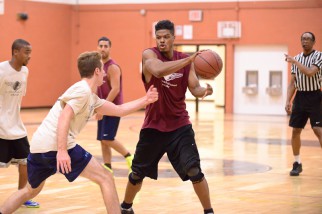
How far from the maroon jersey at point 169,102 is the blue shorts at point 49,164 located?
1.01 metres

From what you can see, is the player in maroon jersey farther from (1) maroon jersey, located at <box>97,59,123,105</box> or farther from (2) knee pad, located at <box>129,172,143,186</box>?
(1) maroon jersey, located at <box>97,59,123,105</box>

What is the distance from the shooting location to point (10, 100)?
7.65 metres

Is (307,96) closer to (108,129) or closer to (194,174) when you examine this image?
(108,129)

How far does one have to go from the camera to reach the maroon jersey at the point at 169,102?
6793 millimetres

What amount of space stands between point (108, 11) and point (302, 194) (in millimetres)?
18849

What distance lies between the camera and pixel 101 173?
602cm

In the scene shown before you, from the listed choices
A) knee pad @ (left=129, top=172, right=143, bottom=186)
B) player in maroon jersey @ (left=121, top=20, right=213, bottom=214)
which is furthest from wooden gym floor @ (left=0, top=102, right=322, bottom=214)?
player in maroon jersey @ (left=121, top=20, right=213, bottom=214)

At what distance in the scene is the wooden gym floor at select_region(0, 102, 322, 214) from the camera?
25.6 feet

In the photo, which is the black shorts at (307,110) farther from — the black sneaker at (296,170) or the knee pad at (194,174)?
the knee pad at (194,174)

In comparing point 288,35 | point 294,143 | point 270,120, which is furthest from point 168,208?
point 288,35

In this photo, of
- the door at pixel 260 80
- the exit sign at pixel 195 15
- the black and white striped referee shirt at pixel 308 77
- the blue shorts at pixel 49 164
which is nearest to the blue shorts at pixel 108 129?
the black and white striped referee shirt at pixel 308 77

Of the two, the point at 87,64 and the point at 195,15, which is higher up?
the point at 195,15

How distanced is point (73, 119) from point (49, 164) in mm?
455

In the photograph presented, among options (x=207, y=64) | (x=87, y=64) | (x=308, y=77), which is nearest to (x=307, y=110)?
(x=308, y=77)
